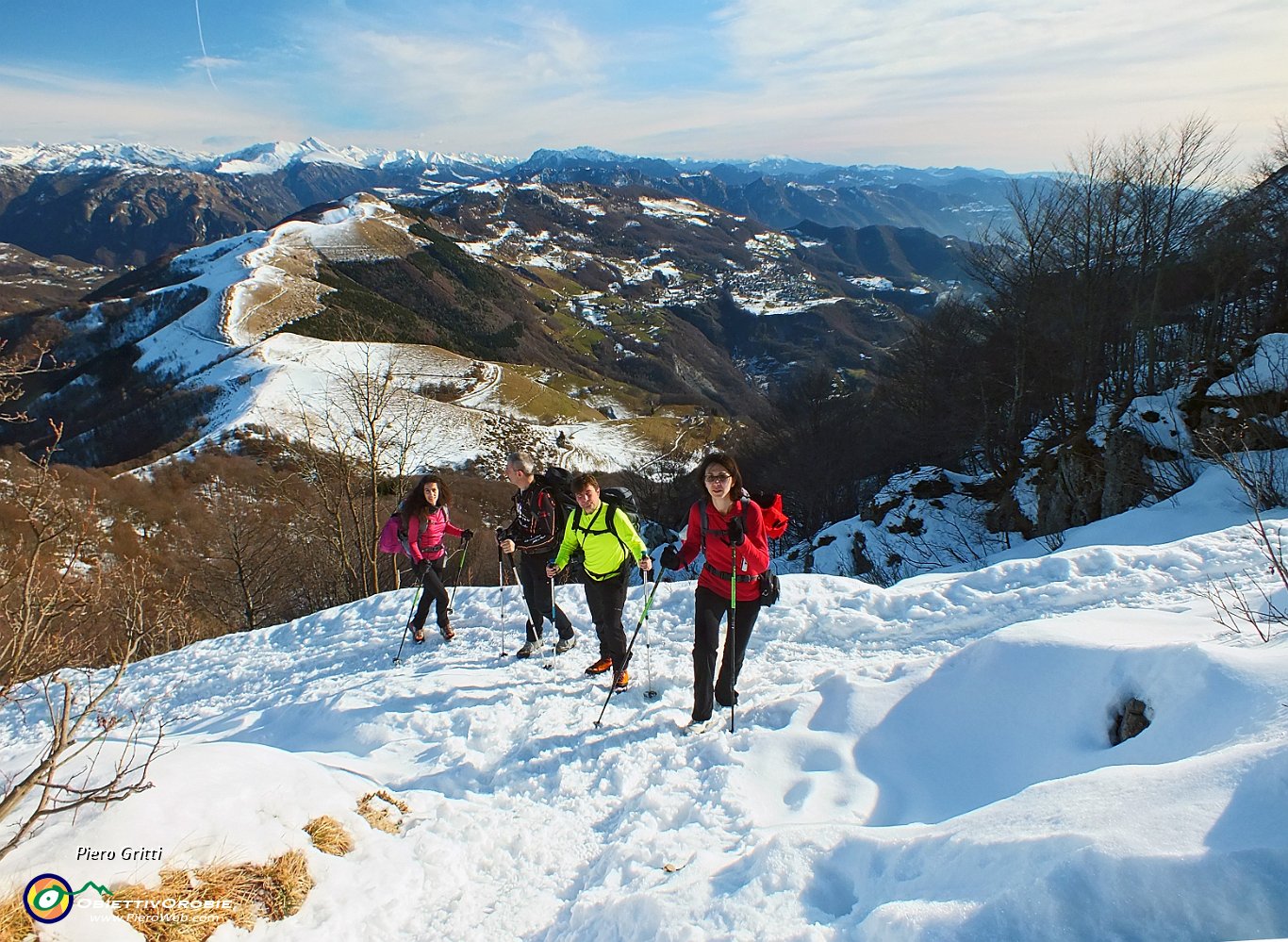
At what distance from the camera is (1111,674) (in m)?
4.50

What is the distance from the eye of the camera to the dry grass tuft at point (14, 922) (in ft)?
8.59

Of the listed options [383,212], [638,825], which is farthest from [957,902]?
[383,212]

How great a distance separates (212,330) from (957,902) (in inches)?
4494

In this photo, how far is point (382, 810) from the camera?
4.49 metres

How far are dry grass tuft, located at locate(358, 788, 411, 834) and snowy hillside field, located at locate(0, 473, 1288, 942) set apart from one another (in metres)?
0.09

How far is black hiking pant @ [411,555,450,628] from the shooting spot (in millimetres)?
8891

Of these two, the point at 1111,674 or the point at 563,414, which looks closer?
the point at 1111,674

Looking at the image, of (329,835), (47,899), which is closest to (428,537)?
(329,835)

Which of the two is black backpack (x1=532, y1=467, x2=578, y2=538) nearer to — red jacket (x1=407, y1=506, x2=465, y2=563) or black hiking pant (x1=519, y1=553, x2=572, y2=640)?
black hiking pant (x1=519, y1=553, x2=572, y2=640)

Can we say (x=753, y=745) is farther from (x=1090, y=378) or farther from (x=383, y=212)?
(x=383, y=212)

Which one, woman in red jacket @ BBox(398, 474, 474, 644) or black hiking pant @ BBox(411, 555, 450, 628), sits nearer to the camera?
woman in red jacket @ BBox(398, 474, 474, 644)

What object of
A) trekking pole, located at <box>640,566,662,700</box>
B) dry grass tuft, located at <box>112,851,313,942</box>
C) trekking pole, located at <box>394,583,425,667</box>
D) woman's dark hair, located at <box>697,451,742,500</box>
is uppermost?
woman's dark hair, located at <box>697,451,742,500</box>

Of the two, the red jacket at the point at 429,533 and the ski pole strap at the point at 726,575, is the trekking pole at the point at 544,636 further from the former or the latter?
the ski pole strap at the point at 726,575

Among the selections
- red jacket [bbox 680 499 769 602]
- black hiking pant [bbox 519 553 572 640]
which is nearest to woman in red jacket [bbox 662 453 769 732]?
red jacket [bbox 680 499 769 602]
